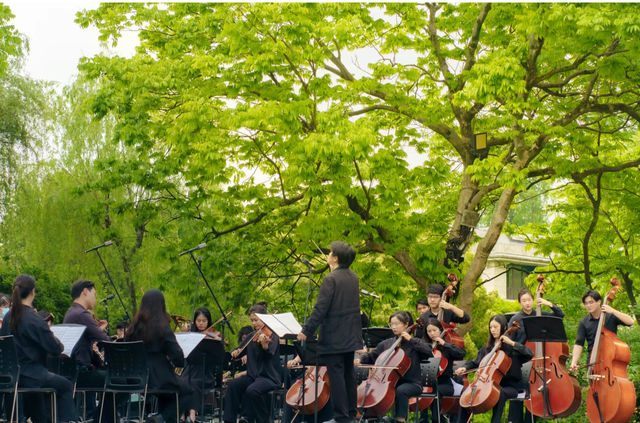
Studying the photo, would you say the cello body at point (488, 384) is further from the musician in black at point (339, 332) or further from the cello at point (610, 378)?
the musician in black at point (339, 332)

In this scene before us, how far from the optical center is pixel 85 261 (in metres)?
25.0

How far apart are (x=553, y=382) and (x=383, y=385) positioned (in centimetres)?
204

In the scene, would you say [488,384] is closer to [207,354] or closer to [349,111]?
[207,354]

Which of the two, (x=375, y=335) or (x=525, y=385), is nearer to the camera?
(x=525, y=385)

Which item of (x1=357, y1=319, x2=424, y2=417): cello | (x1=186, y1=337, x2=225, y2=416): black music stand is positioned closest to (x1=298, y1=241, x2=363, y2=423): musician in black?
(x1=357, y1=319, x2=424, y2=417): cello

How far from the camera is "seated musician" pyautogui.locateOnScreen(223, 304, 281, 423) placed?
1138 cm

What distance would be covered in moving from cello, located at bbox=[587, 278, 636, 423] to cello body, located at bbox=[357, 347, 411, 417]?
7.34 feet

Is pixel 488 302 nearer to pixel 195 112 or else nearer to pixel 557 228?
pixel 557 228

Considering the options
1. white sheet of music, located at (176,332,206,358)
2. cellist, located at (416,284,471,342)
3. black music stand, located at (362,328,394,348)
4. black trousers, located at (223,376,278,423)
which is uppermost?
cellist, located at (416,284,471,342)

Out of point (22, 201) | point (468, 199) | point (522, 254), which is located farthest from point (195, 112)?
point (522, 254)

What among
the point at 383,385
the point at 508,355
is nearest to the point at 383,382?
the point at 383,385

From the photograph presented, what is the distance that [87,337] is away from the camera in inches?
377

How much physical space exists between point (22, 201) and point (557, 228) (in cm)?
1505

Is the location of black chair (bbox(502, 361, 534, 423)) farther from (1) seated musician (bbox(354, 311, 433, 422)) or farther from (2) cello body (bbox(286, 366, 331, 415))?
(2) cello body (bbox(286, 366, 331, 415))
